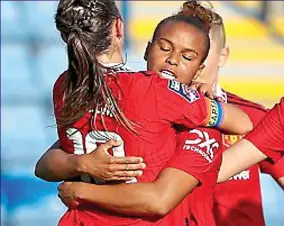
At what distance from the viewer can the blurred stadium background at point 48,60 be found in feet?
22.7

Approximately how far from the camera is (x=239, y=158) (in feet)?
8.36

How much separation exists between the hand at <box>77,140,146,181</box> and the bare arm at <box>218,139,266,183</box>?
1.20 ft

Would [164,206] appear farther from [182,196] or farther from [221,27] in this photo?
[221,27]

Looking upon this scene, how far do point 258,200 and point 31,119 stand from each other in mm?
4854

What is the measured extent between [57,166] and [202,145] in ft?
1.30

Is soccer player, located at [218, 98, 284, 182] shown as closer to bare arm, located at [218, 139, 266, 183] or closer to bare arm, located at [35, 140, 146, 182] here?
bare arm, located at [218, 139, 266, 183]

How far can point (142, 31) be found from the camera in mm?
8680

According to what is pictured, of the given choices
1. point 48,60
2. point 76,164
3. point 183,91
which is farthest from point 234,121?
point 48,60

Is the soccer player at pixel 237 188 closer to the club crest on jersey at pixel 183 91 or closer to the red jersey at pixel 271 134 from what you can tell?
the red jersey at pixel 271 134

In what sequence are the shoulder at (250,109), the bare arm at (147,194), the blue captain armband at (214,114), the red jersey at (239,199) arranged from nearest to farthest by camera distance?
the bare arm at (147,194)
the blue captain armband at (214,114)
the shoulder at (250,109)
the red jersey at (239,199)

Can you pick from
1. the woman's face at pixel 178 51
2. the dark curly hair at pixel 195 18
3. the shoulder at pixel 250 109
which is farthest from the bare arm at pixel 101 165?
the shoulder at pixel 250 109

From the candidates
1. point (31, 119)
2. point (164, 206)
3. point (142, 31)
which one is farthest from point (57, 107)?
point (142, 31)

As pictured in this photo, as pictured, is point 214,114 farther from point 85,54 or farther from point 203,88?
point 85,54

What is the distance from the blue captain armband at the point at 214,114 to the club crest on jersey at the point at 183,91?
2.0 inches
